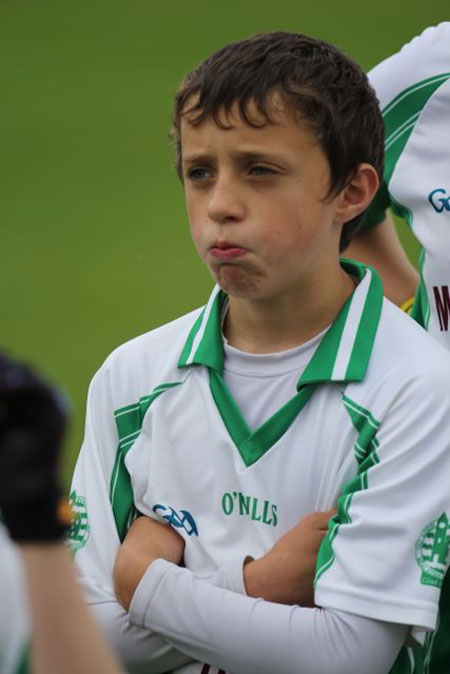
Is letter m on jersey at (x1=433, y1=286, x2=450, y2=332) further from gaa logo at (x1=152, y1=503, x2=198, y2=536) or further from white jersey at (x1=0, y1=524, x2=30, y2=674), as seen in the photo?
white jersey at (x1=0, y1=524, x2=30, y2=674)

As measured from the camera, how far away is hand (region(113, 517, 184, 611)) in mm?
2264

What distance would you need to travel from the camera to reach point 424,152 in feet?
8.91

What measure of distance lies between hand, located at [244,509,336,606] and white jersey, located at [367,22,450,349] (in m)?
0.58

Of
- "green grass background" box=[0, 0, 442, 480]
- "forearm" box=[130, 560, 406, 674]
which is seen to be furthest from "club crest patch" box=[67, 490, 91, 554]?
"green grass background" box=[0, 0, 442, 480]

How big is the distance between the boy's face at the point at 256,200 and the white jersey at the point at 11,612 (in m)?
0.78

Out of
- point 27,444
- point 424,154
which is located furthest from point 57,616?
point 424,154

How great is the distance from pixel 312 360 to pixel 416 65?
2.28 feet

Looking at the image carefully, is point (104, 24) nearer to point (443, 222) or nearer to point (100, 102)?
point (100, 102)

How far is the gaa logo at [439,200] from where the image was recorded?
2.65 meters

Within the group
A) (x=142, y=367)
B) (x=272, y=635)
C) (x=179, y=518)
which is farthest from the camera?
(x=142, y=367)

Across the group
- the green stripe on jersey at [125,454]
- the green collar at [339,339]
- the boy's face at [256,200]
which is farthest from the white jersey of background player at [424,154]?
the green stripe on jersey at [125,454]

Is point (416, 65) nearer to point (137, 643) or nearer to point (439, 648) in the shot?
point (439, 648)

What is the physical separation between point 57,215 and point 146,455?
17.3 feet

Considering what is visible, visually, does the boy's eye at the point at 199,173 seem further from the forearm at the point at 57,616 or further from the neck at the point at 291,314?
the forearm at the point at 57,616
